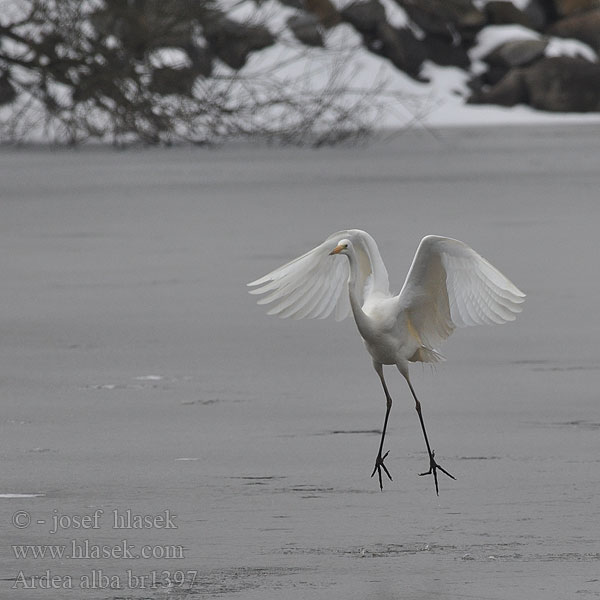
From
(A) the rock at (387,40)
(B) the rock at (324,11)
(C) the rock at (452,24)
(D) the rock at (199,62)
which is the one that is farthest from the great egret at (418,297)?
(C) the rock at (452,24)

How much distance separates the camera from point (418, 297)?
6176mm

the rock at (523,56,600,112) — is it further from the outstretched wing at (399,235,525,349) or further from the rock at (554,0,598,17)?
the outstretched wing at (399,235,525,349)

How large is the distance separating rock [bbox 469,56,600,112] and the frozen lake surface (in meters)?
39.3

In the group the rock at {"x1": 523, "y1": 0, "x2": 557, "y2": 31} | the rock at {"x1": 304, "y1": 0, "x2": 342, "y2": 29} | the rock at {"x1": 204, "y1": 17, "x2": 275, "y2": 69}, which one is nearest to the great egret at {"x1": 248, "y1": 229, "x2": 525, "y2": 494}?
the rock at {"x1": 204, "y1": 17, "x2": 275, "y2": 69}

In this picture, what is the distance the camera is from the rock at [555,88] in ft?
181

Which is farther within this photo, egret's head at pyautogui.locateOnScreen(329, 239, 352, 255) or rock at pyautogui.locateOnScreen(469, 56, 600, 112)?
rock at pyautogui.locateOnScreen(469, 56, 600, 112)

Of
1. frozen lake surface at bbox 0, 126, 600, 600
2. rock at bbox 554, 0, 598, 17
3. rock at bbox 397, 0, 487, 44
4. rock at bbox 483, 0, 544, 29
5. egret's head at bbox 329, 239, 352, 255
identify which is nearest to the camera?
frozen lake surface at bbox 0, 126, 600, 600

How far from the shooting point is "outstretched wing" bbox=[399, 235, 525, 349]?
6.23 meters

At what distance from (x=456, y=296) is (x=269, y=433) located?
102 cm

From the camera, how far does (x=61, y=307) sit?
11219 mm

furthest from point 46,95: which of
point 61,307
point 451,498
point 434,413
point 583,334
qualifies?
point 451,498

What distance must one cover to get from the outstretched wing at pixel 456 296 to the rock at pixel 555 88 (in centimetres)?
4940

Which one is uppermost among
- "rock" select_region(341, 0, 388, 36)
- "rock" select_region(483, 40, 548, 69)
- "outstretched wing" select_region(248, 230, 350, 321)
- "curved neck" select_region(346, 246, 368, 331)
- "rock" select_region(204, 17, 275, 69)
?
"curved neck" select_region(346, 246, 368, 331)

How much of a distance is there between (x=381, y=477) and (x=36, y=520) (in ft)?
3.96
